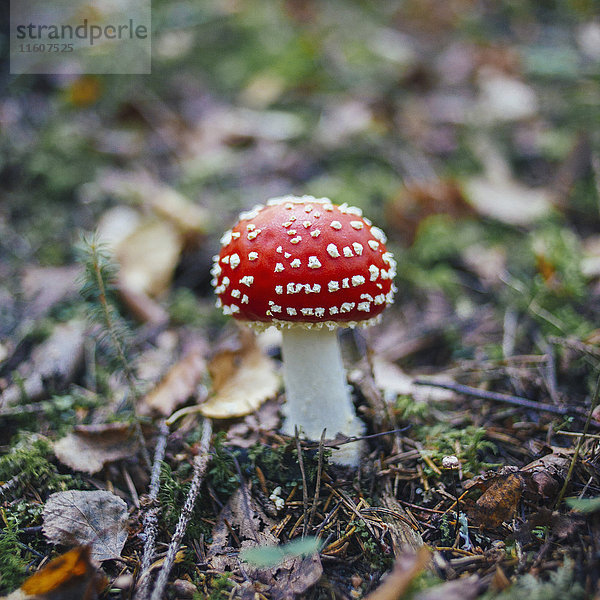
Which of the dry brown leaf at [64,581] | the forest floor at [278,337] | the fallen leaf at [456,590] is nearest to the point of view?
the fallen leaf at [456,590]

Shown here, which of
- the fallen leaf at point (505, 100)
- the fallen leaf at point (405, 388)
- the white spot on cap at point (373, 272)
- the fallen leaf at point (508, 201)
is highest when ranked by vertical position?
the fallen leaf at point (505, 100)

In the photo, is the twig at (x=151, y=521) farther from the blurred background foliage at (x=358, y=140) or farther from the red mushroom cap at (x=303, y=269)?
the blurred background foliage at (x=358, y=140)

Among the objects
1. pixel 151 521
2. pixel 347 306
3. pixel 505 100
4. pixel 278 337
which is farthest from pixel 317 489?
pixel 505 100

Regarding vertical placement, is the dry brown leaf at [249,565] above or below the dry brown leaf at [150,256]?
below

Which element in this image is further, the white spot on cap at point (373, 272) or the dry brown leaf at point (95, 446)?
the dry brown leaf at point (95, 446)

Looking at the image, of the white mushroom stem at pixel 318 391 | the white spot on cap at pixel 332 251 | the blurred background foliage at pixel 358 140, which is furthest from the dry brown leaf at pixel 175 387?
the white spot on cap at pixel 332 251

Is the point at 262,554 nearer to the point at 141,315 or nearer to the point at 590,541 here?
the point at 590,541

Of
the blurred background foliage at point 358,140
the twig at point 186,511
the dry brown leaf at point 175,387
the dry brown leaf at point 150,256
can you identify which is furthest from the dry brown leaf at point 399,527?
the dry brown leaf at point 150,256

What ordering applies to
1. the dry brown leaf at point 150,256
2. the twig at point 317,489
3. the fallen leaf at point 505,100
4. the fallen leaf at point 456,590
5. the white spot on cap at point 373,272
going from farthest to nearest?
the fallen leaf at point 505,100, the dry brown leaf at point 150,256, the white spot on cap at point 373,272, the twig at point 317,489, the fallen leaf at point 456,590
